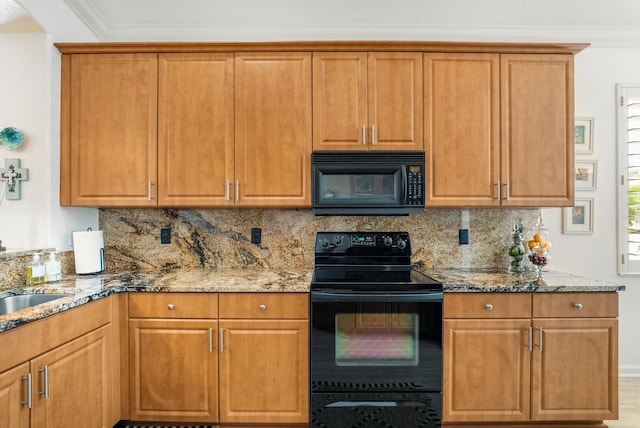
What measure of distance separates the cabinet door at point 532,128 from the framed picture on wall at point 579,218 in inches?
23.2


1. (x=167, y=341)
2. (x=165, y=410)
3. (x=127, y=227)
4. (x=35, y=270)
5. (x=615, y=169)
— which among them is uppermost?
(x=615, y=169)

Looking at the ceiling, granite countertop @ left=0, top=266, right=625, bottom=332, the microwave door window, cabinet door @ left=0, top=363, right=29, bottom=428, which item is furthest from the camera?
the ceiling

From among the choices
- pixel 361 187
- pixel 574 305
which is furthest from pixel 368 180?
pixel 574 305

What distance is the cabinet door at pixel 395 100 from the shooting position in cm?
233

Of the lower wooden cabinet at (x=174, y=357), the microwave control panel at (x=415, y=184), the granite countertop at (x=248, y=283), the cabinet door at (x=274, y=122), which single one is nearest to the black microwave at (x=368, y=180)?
the microwave control panel at (x=415, y=184)

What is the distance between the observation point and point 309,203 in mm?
2322

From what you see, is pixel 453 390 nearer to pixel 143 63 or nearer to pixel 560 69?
pixel 560 69

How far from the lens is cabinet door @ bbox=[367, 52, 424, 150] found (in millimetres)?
2328

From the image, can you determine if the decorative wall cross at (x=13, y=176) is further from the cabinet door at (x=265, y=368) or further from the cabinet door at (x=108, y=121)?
the cabinet door at (x=265, y=368)

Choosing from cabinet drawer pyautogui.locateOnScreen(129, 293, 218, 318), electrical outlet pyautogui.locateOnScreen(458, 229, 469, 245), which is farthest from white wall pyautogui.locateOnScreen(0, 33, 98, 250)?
electrical outlet pyautogui.locateOnScreen(458, 229, 469, 245)

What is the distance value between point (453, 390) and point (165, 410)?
160 cm

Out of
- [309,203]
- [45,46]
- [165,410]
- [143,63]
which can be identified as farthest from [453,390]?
[45,46]

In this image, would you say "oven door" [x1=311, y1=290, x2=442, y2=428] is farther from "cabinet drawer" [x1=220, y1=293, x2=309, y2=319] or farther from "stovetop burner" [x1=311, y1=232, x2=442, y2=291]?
"stovetop burner" [x1=311, y1=232, x2=442, y2=291]

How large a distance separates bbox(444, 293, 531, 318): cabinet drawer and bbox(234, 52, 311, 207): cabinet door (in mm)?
1046
